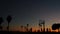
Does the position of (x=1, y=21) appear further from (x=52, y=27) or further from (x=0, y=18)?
(x=52, y=27)

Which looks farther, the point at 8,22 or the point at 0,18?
the point at 0,18

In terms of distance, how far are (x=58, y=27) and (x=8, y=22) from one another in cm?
2808

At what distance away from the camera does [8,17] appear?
243 feet

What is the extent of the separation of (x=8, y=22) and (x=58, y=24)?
29.3 m

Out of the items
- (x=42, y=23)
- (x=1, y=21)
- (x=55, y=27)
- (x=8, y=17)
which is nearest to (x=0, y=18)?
(x=1, y=21)

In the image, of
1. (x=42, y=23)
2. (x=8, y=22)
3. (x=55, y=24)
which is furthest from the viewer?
(x=55, y=24)

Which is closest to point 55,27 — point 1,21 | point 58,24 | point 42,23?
point 58,24

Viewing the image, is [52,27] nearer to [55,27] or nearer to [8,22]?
[55,27]

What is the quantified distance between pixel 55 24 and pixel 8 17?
29905 mm

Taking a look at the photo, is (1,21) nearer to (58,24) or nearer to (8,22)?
(8,22)

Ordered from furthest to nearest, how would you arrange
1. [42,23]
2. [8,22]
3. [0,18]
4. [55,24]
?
1. [55,24]
2. [42,23]
3. [0,18]
4. [8,22]

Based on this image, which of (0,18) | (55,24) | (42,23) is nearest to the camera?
(0,18)

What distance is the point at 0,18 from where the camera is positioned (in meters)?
79.7

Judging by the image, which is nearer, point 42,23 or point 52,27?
point 42,23
